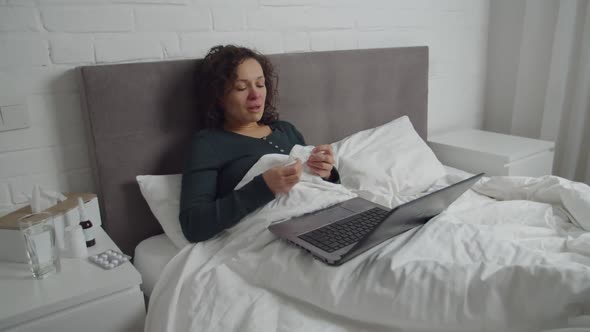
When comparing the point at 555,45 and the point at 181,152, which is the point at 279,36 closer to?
the point at 181,152

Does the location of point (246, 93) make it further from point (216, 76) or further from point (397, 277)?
point (397, 277)

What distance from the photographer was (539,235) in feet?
4.10

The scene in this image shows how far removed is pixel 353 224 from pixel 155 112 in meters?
0.74

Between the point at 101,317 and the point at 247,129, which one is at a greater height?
the point at 247,129

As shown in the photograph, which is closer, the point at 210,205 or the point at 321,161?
the point at 210,205

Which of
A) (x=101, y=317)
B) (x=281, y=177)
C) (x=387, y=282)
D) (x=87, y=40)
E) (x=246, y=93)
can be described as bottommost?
(x=101, y=317)

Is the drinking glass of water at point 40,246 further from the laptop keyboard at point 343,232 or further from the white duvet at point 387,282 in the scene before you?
the laptop keyboard at point 343,232

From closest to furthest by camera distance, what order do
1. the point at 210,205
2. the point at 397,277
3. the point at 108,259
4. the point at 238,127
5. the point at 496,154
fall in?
the point at 397,277, the point at 108,259, the point at 210,205, the point at 238,127, the point at 496,154

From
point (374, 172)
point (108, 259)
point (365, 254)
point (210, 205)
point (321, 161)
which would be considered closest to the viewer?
point (365, 254)

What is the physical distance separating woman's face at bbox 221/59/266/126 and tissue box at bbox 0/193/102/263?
52cm

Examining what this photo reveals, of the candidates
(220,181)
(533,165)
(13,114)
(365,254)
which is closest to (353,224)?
(365,254)

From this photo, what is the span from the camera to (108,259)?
1.14 meters

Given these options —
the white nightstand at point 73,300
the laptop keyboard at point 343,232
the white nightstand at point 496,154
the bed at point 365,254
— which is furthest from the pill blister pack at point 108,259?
the white nightstand at point 496,154

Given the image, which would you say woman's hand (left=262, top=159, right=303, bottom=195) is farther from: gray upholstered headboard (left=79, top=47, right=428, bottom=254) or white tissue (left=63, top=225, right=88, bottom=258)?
white tissue (left=63, top=225, right=88, bottom=258)
